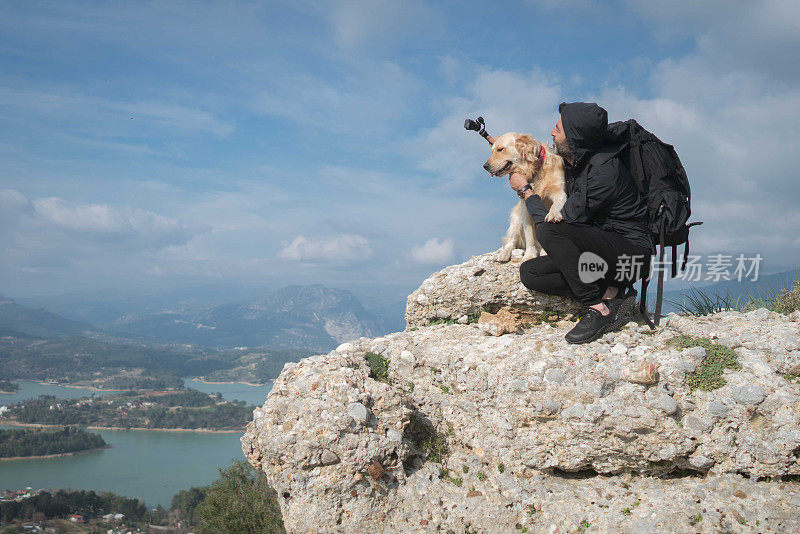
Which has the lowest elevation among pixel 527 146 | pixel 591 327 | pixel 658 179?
pixel 591 327

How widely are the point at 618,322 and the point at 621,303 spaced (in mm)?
277

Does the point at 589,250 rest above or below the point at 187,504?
above

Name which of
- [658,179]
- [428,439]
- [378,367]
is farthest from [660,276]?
[378,367]

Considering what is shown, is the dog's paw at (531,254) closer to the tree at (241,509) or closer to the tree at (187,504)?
the tree at (241,509)

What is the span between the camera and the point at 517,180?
6.18 m

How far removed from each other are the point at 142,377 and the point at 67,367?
42656 mm

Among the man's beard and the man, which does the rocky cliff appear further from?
the man's beard

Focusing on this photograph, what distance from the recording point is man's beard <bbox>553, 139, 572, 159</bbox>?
576 centimetres

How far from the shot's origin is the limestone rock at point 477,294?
691 cm

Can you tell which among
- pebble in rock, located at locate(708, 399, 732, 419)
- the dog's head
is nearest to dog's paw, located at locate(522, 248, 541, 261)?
the dog's head

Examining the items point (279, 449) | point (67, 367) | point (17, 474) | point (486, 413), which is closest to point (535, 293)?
point (486, 413)

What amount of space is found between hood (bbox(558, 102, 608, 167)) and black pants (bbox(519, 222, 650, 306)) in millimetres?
924

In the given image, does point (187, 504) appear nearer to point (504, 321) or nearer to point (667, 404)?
point (504, 321)

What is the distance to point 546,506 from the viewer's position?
16.7 feet
